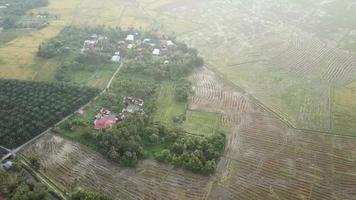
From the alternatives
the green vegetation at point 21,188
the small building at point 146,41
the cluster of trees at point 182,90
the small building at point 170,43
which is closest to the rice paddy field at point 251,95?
the cluster of trees at point 182,90

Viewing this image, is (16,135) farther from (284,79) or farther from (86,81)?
(284,79)

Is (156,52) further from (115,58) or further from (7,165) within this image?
(7,165)

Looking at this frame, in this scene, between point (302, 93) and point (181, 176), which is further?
point (302, 93)

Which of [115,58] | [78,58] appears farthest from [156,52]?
[78,58]

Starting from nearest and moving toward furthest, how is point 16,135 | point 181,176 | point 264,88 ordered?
point 181,176, point 16,135, point 264,88

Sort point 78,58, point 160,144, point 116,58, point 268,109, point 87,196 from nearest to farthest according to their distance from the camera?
point 87,196 → point 160,144 → point 268,109 → point 78,58 → point 116,58

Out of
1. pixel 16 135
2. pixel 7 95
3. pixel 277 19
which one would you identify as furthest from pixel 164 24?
pixel 16 135

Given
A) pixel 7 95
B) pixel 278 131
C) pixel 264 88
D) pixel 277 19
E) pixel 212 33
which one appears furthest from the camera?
pixel 277 19

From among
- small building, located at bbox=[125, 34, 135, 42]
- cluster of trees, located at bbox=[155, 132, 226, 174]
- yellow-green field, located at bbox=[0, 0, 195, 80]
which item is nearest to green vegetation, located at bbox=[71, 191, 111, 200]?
cluster of trees, located at bbox=[155, 132, 226, 174]

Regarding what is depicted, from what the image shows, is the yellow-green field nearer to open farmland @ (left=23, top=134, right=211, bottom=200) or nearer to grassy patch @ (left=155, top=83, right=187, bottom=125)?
open farmland @ (left=23, top=134, right=211, bottom=200)
